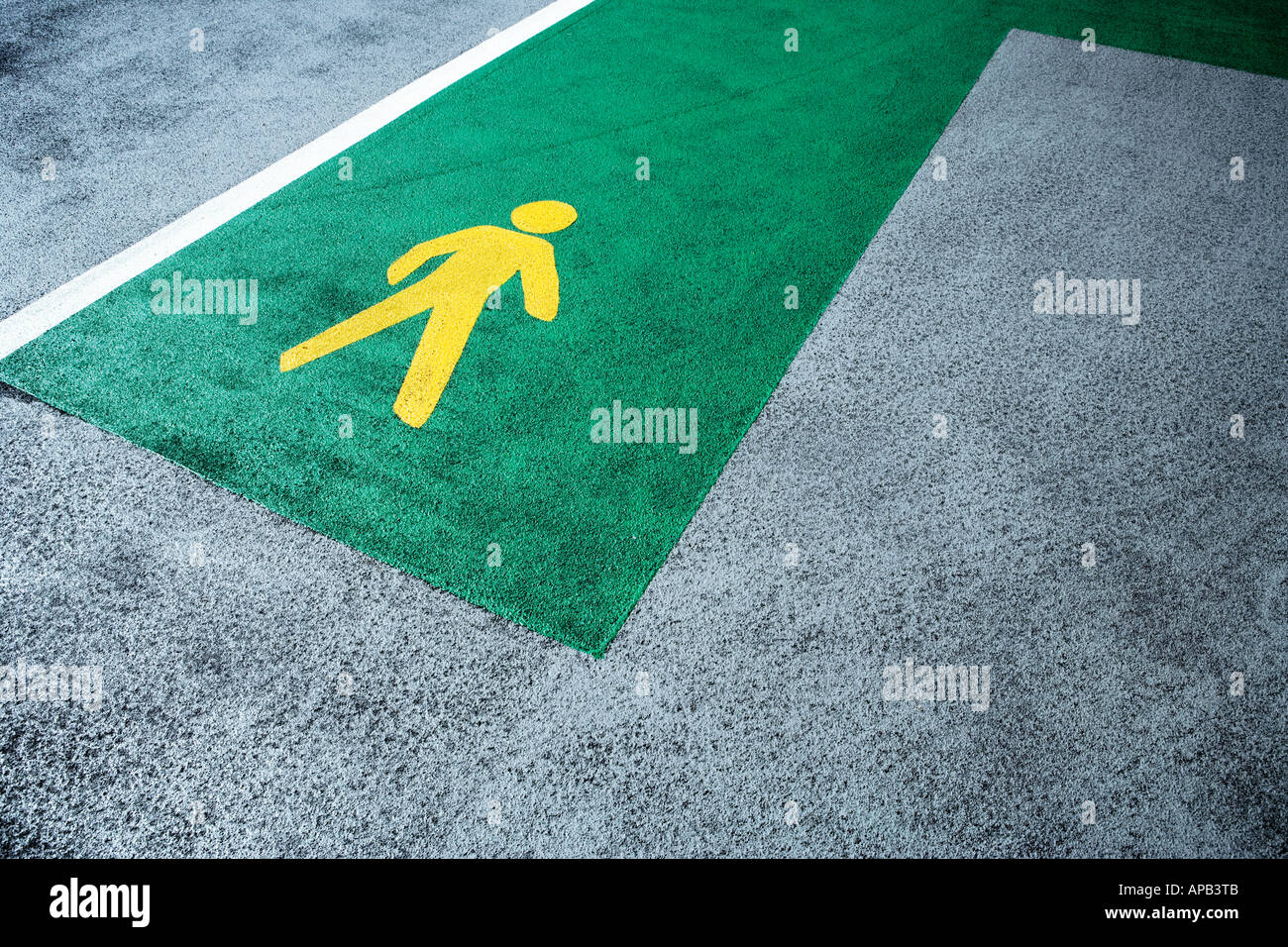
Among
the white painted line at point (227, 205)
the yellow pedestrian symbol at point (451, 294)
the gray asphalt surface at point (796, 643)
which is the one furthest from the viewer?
the white painted line at point (227, 205)

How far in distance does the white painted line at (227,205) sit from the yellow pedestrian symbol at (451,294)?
923 mm

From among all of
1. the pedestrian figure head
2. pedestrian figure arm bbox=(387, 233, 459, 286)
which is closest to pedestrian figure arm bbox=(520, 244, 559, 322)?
the pedestrian figure head

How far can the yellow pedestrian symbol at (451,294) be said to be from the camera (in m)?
3.08

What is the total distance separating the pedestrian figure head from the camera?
3805 mm

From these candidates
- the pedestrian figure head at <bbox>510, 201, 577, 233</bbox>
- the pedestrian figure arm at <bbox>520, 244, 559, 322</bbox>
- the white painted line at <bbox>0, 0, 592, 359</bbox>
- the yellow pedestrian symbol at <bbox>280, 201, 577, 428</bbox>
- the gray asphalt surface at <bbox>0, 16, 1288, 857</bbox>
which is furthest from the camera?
the pedestrian figure head at <bbox>510, 201, 577, 233</bbox>

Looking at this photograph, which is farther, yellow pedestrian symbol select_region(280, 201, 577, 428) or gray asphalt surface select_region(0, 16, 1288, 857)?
yellow pedestrian symbol select_region(280, 201, 577, 428)

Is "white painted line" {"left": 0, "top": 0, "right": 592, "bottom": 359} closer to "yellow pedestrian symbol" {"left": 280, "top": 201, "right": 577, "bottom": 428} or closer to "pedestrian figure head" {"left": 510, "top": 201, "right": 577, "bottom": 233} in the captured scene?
"yellow pedestrian symbol" {"left": 280, "top": 201, "right": 577, "bottom": 428}

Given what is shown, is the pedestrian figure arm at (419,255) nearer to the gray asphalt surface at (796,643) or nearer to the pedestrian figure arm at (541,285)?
the pedestrian figure arm at (541,285)

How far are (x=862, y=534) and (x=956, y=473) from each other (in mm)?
463

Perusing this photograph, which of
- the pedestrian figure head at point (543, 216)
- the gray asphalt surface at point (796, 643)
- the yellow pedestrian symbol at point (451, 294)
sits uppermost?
the pedestrian figure head at point (543, 216)

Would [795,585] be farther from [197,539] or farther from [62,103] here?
[62,103]

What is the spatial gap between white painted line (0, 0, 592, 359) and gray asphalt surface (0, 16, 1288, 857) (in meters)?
0.18

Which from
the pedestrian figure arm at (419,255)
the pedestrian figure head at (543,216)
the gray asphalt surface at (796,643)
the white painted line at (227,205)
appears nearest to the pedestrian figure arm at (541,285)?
the pedestrian figure head at (543,216)

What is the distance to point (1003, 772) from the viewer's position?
216cm
